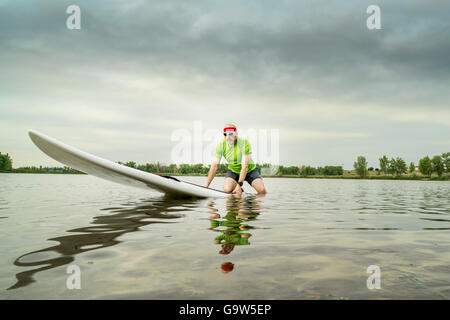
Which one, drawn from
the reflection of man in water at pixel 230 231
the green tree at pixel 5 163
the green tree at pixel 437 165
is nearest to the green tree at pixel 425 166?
the green tree at pixel 437 165

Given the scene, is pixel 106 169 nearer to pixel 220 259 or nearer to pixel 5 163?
pixel 220 259

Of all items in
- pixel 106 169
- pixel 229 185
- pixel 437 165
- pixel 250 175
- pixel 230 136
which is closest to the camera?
pixel 106 169

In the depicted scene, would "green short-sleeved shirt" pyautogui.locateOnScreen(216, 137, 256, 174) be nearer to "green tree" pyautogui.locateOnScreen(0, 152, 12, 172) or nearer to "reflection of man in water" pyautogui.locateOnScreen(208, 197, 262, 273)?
"reflection of man in water" pyautogui.locateOnScreen(208, 197, 262, 273)

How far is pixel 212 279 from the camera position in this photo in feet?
6.65

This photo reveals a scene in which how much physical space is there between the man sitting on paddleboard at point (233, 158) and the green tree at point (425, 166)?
105 metres

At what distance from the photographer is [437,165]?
303 feet

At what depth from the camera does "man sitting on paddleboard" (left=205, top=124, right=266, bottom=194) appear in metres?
8.74

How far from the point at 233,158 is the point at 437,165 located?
106657 mm

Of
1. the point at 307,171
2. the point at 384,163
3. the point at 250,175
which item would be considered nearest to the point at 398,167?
the point at 384,163

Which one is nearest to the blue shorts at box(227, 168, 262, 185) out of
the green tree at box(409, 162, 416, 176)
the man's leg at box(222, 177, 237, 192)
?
the man's leg at box(222, 177, 237, 192)

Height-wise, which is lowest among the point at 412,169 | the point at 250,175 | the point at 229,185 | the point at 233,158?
the point at 229,185

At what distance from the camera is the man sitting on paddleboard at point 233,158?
8742mm

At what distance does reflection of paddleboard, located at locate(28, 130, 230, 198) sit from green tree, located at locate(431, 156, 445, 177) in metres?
107
